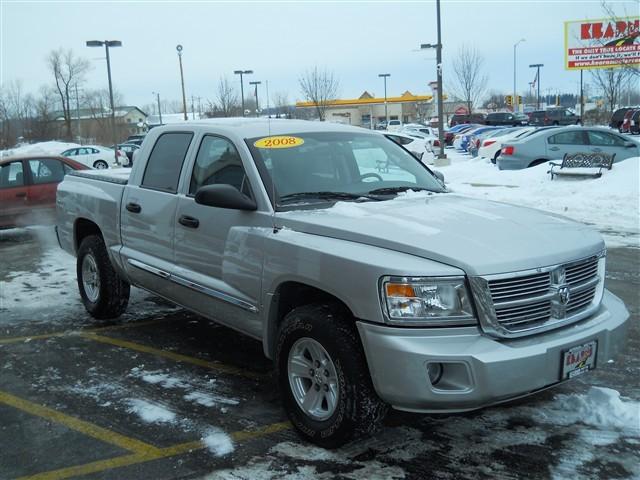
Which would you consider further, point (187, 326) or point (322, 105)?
point (322, 105)

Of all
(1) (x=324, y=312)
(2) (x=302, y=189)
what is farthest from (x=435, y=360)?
(2) (x=302, y=189)

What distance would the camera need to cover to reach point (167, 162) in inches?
213

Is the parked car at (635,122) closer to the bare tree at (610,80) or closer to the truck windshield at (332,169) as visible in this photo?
the bare tree at (610,80)

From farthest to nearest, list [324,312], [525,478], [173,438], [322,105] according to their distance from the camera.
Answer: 1. [322,105]
2. [173,438]
3. [324,312]
4. [525,478]

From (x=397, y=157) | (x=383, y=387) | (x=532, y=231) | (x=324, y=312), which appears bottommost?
(x=383, y=387)

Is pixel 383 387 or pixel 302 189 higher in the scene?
pixel 302 189

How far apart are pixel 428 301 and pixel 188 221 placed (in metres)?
2.25

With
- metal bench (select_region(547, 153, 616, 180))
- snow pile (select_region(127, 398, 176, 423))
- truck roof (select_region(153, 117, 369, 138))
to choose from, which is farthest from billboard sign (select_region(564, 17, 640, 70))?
snow pile (select_region(127, 398, 176, 423))

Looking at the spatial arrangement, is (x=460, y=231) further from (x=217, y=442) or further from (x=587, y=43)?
(x=587, y=43)

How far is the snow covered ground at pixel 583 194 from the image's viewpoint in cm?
1146

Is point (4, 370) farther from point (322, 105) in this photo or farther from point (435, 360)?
point (322, 105)

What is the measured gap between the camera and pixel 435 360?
10.2ft

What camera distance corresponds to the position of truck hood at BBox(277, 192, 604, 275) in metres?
3.31

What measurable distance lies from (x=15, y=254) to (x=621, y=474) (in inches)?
386
